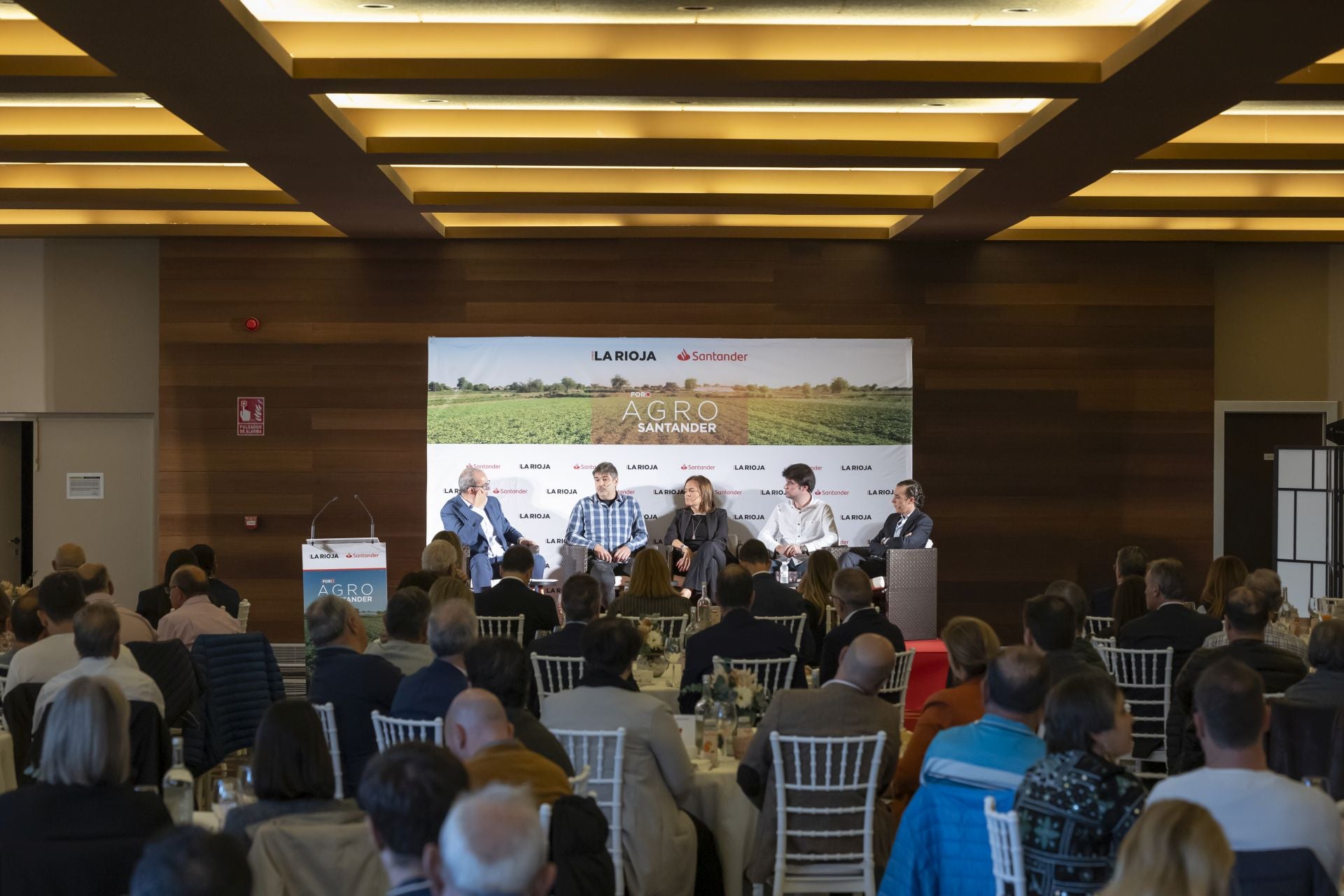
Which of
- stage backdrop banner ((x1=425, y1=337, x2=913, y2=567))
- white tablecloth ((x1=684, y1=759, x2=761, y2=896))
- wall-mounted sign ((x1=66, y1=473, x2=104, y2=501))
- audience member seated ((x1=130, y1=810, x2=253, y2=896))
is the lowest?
white tablecloth ((x1=684, y1=759, x2=761, y2=896))

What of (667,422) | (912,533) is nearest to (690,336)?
(667,422)

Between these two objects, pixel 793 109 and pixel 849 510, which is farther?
pixel 849 510

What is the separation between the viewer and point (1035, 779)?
10.0 feet

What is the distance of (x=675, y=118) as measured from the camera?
8.50 metres

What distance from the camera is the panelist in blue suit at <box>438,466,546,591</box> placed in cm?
1110

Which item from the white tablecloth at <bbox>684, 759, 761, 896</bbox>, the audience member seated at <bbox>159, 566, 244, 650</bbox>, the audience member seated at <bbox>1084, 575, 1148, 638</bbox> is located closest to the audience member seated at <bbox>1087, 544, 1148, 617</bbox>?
the audience member seated at <bbox>1084, 575, 1148, 638</bbox>

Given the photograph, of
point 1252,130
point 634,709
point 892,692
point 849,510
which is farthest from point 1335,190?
point 634,709

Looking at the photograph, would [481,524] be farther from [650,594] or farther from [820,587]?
[820,587]

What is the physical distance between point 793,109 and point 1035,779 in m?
5.91

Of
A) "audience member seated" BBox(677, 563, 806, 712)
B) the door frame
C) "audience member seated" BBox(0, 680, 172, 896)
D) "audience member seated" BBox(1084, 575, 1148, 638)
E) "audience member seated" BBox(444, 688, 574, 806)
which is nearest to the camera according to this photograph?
"audience member seated" BBox(0, 680, 172, 896)

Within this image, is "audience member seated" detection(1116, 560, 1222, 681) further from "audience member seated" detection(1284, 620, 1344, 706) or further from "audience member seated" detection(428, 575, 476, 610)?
"audience member seated" detection(428, 575, 476, 610)

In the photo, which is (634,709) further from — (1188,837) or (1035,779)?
(1188,837)

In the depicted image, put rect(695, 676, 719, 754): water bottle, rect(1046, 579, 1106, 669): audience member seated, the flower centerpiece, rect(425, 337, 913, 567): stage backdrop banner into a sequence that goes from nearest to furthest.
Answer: rect(695, 676, 719, 754): water bottle
rect(1046, 579, 1106, 669): audience member seated
the flower centerpiece
rect(425, 337, 913, 567): stage backdrop banner

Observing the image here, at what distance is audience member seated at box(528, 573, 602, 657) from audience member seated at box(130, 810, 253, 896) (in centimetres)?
401
